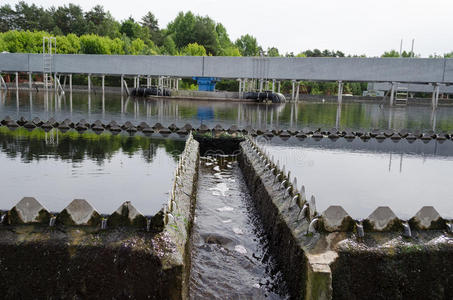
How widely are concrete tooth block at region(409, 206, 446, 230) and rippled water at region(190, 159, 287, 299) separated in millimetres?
1644

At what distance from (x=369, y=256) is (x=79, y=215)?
2925mm

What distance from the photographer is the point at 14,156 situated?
9156mm

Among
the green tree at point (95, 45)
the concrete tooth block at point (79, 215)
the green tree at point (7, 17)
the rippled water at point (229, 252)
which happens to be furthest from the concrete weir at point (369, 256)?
the green tree at point (7, 17)

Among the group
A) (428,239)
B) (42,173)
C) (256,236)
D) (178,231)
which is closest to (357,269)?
(428,239)

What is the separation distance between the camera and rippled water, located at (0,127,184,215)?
246 inches

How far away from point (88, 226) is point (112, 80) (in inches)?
2260

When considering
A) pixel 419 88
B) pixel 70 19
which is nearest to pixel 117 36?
pixel 70 19

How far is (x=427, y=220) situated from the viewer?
4477 mm

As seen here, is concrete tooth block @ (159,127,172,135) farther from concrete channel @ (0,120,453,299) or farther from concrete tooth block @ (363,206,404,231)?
concrete tooth block @ (363,206,404,231)

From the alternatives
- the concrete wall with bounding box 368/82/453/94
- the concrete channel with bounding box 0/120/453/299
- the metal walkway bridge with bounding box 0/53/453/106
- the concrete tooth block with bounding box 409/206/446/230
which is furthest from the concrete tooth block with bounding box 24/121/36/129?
the concrete wall with bounding box 368/82/453/94

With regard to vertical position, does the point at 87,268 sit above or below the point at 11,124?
below

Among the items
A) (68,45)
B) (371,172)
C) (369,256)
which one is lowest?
(371,172)

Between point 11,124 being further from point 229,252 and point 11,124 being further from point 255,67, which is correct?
point 255,67

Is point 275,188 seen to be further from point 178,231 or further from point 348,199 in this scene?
point 178,231
